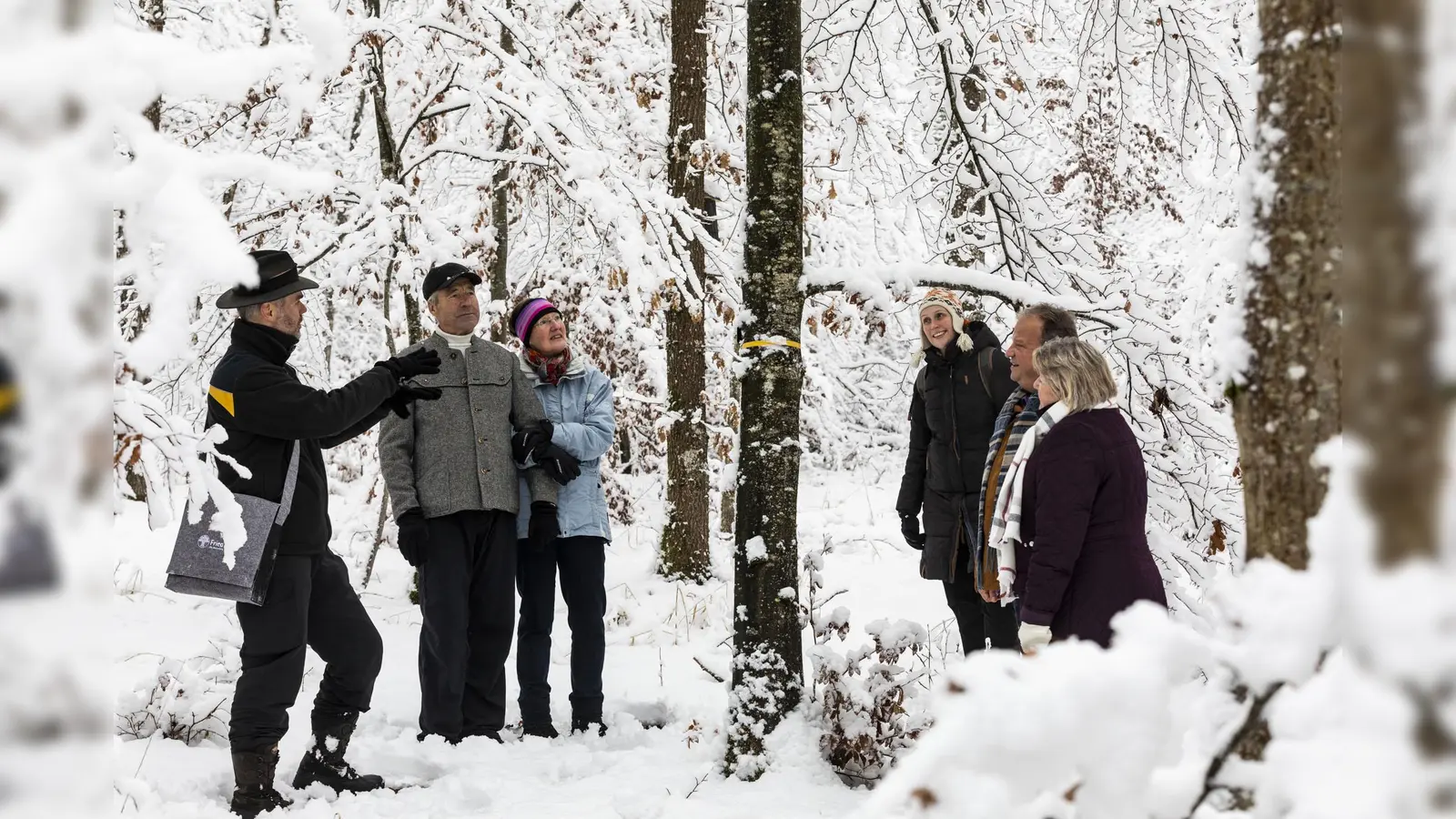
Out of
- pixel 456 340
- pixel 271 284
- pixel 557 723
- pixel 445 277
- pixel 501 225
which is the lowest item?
pixel 557 723

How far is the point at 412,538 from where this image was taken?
166 inches

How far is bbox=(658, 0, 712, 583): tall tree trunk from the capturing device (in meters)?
7.16

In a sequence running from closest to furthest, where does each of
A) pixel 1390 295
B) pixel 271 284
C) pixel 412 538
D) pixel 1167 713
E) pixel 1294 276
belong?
pixel 1390 295
pixel 1167 713
pixel 1294 276
pixel 271 284
pixel 412 538

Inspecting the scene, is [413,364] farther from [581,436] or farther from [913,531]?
[913,531]

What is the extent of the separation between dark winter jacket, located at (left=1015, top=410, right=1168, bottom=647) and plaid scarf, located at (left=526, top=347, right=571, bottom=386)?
2.27m

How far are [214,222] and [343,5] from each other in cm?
573

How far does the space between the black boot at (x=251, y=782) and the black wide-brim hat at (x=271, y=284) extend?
5.06 feet

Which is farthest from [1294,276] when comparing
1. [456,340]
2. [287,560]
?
[456,340]

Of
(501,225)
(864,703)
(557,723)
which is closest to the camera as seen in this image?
(864,703)

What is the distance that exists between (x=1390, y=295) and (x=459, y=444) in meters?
3.89

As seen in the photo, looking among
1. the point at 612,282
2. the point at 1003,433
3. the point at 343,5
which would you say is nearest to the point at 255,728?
the point at 612,282

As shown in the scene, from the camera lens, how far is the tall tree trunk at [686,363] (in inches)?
282

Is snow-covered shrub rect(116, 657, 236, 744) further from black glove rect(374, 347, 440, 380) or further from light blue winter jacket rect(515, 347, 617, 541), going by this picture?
black glove rect(374, 347, 440, 380)

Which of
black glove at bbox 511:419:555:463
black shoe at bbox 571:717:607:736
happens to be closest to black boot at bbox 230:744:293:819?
black shoe at bbox 571:717:607:736
